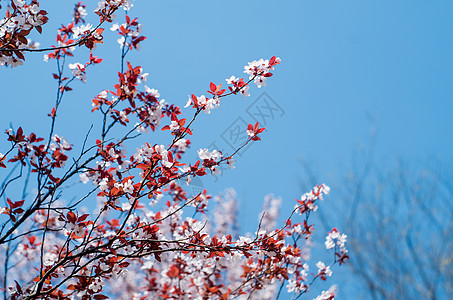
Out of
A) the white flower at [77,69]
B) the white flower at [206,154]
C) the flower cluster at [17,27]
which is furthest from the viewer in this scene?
the white flower at [77,69]

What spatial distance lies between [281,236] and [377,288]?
4.98 m

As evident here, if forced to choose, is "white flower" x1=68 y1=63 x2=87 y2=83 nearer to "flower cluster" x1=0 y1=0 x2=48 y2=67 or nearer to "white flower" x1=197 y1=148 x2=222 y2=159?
"flower cluster" x1=0 y1=0 x2=48 y2=67

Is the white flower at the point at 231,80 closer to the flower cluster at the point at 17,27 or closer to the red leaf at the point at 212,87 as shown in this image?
the red leaf at the point at 212,87

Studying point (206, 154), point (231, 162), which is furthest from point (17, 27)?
point (231, 162)

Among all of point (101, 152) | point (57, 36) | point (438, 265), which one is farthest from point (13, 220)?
point (438, 265)

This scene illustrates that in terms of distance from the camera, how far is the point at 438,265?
6.18 metres

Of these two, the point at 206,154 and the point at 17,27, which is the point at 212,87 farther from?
the point at 17,27

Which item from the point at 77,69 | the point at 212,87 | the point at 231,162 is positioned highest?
the point at 77,69

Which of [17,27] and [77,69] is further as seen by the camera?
[77,69]

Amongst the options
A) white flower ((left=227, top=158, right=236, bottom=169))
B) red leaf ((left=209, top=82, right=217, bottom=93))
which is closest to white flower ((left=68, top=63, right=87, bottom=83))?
red leaf ((left=209, top=82, right=217, bottom=93))

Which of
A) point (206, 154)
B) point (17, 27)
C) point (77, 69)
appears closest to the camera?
point (17, 27)

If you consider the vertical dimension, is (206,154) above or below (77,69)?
below

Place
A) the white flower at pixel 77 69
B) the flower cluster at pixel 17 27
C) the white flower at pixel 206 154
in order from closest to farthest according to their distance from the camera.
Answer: the flower cluster at pixel 17 27 < the white flower at pixel 206 154 < the white flower at pixel 77 69

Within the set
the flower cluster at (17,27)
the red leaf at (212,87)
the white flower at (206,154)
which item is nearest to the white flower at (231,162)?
the white flower at (206,154)
